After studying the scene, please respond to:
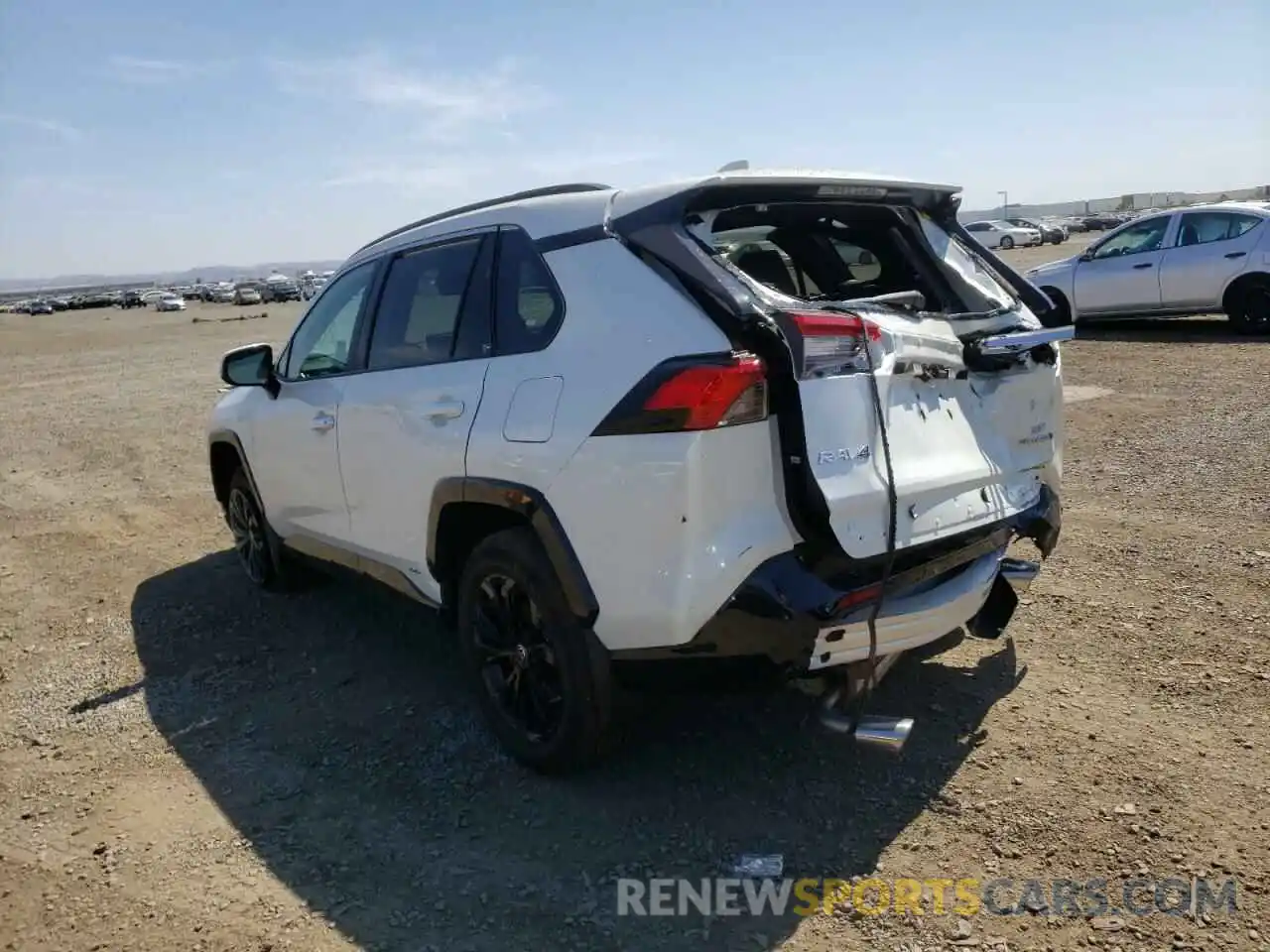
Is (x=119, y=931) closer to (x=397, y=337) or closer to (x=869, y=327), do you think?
(x=397, y=337)

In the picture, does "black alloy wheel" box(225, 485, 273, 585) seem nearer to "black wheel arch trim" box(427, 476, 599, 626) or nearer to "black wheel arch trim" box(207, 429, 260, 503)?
"black wheel arch trim" box(207, 429, 260, 503)

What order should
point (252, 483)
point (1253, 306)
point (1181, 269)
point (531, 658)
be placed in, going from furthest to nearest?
point (1181, 269)
point (1253, 306)
point (252, 483)
point (531, 658)

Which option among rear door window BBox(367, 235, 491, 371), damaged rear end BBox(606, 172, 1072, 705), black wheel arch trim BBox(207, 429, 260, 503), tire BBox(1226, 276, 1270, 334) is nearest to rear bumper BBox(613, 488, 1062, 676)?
damaged rear end BBox(606, 172, 1072, 705)

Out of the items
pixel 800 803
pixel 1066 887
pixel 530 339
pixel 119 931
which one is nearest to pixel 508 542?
pixel 530 339

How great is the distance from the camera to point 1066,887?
9.10 ft

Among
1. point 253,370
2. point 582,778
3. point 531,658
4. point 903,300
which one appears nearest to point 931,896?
point 582,778

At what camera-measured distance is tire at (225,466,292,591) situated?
541cm

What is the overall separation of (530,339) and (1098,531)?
3.81m

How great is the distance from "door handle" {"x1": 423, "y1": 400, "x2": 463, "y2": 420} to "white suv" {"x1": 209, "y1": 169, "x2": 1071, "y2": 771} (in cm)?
2

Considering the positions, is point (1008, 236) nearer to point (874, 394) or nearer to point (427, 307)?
point (427, 307)

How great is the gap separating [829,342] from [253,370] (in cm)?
331

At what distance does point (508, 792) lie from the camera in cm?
341

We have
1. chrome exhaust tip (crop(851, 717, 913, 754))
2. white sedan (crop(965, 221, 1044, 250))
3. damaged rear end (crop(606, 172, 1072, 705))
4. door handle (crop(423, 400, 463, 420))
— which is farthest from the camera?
white sedan (crop(965, 221, 1044, 250))

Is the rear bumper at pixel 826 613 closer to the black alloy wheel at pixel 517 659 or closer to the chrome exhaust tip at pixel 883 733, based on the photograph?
the chrome exhaust tip at pixel 883 733
